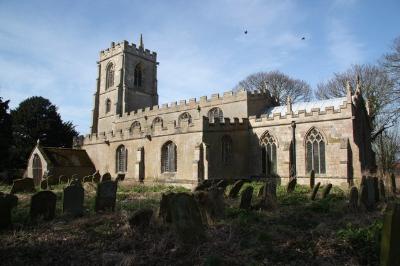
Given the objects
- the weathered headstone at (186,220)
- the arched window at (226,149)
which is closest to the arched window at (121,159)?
the arched window at (226,149)

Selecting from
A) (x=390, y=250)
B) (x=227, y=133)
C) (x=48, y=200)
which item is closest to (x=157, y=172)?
(x=227, y=133)

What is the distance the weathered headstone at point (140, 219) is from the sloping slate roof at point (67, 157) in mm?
21483

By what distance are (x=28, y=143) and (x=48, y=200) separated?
29.4 metres

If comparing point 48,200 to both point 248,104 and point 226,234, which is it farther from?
point 248,104

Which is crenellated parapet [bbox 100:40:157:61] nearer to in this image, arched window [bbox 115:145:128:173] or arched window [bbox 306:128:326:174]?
arched window [bbox 115:145:128:173]

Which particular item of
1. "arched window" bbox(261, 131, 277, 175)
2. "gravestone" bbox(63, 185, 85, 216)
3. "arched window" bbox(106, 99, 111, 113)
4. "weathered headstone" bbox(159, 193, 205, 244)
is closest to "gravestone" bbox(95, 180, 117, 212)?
"gravestone" bbox(63, 185, 85, 216)

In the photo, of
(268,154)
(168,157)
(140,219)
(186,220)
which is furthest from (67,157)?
(186,220)

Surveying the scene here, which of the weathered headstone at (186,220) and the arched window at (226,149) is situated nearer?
the weathered headstone at (186,220)

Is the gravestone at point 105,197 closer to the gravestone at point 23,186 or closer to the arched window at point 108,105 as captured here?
the gravestone at point 23,186

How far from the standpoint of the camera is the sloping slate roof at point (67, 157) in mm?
27452

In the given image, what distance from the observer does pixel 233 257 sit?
6.11 metres

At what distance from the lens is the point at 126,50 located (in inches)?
1571

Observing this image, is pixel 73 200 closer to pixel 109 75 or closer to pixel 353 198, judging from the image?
pixel 353 198

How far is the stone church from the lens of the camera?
68.5ft
